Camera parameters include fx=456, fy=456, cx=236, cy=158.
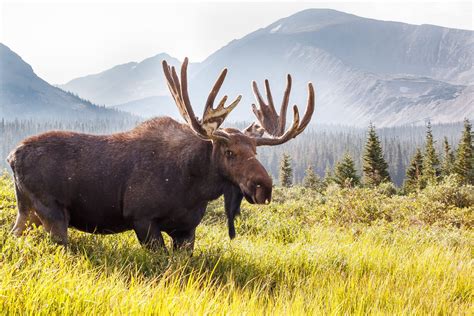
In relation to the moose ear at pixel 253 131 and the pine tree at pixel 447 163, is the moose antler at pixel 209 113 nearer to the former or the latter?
the moose ear at pixel 253 131

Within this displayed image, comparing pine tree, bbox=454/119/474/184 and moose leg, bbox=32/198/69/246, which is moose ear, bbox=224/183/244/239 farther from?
pine tree, bbox=454/119/474/184

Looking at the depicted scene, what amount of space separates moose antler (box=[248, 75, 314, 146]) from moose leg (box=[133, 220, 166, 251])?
5.04 feet

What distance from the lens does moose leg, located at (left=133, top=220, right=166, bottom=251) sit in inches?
187

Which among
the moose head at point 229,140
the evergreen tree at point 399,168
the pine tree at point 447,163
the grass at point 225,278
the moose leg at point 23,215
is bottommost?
the evergreen tree at point 399,168

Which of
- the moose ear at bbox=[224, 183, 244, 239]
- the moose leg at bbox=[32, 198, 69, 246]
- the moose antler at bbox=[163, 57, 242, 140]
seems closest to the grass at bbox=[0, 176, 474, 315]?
the moose leg at bbox=[32, 198, 69, 246]

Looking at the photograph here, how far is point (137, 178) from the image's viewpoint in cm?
488

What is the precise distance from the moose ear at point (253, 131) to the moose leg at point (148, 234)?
1.55 meters

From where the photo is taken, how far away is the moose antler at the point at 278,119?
5.39 metres

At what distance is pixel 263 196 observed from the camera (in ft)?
14.4

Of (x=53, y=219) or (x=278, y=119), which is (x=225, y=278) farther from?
(x=278, y=119)

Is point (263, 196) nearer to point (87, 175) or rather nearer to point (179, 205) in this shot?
point (179, 205)

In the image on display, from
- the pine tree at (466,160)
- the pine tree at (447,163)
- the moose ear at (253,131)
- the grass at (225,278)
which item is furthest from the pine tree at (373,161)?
the moose ear at (253,131)

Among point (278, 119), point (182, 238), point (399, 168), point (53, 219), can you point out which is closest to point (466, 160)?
point (278, 119)

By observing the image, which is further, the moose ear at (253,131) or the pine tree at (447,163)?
the pine tree at (447,163)
